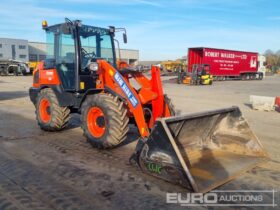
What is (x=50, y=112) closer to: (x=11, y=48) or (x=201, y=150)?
(x=201, y=150)

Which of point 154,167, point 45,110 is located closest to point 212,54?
point 45,110

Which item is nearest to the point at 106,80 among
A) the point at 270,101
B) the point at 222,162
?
the point at 222,162

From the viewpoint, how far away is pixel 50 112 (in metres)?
7.11

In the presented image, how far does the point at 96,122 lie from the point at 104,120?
11.7 inches

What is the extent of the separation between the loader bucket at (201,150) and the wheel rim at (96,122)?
52.4 inches

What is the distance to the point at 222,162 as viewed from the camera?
489 cm

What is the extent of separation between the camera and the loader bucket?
13.6 ft

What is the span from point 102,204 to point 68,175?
3.60ft

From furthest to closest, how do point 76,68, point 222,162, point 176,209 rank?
point 76,68
point 222,162
point 176,209

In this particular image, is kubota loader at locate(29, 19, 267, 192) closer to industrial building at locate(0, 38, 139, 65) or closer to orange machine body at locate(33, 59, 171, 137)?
orange machine body at locate(33, 59, 171, 137)

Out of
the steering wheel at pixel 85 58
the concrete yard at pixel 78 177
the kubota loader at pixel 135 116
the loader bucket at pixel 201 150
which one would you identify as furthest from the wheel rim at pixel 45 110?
the loader bucket at pixel 201 150

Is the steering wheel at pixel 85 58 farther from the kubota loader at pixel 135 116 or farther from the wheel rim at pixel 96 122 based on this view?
the wheel rim at pixel 96 122

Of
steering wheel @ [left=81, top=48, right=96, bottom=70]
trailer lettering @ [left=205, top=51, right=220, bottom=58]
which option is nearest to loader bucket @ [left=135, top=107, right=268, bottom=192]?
steering wheel @ [left=81, top=48, right=96, bottom=70]

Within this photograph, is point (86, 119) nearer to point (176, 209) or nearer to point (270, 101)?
point (176, 209)
